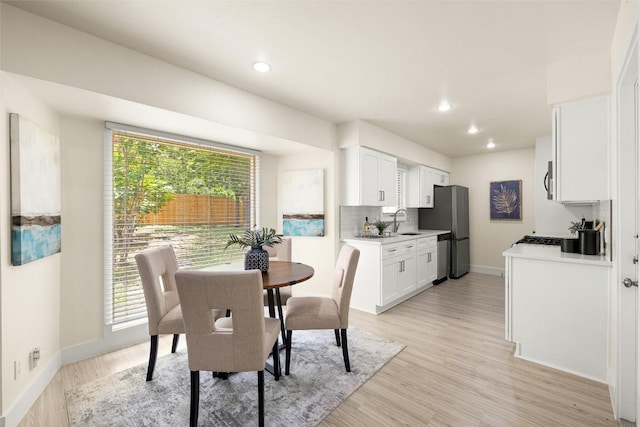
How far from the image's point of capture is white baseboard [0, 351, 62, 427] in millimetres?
1784

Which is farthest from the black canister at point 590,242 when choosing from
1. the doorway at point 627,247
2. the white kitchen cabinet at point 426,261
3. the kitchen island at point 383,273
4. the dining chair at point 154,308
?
the dining chair at point 154,308

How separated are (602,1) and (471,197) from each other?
498cm

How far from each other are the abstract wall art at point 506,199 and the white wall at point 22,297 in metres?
6.71

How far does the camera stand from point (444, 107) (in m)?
3.46

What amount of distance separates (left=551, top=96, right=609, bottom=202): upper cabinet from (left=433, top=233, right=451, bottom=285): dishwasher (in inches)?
119

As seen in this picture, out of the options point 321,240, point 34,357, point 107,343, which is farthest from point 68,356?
point 321,240

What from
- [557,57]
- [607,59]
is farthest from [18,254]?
[607,59]

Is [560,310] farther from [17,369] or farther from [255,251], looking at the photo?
[17,369]

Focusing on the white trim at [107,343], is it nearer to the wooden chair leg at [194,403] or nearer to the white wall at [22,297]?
the white wall at [22,297]

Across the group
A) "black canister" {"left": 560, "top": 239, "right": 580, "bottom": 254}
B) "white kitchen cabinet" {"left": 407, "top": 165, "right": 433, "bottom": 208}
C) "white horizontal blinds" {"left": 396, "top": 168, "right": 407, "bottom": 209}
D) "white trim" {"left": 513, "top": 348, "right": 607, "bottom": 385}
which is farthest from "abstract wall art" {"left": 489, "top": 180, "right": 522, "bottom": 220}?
"white trim" {"left": 513, "top": 348, "right": 607, "bottom": 385}

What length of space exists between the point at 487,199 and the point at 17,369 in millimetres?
6952

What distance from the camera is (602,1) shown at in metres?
1.73

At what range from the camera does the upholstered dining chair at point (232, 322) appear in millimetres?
1646

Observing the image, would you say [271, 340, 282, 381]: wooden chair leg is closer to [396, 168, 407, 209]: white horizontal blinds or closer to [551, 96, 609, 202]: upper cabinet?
[551, 96, 609, 202]: upper cabinet
